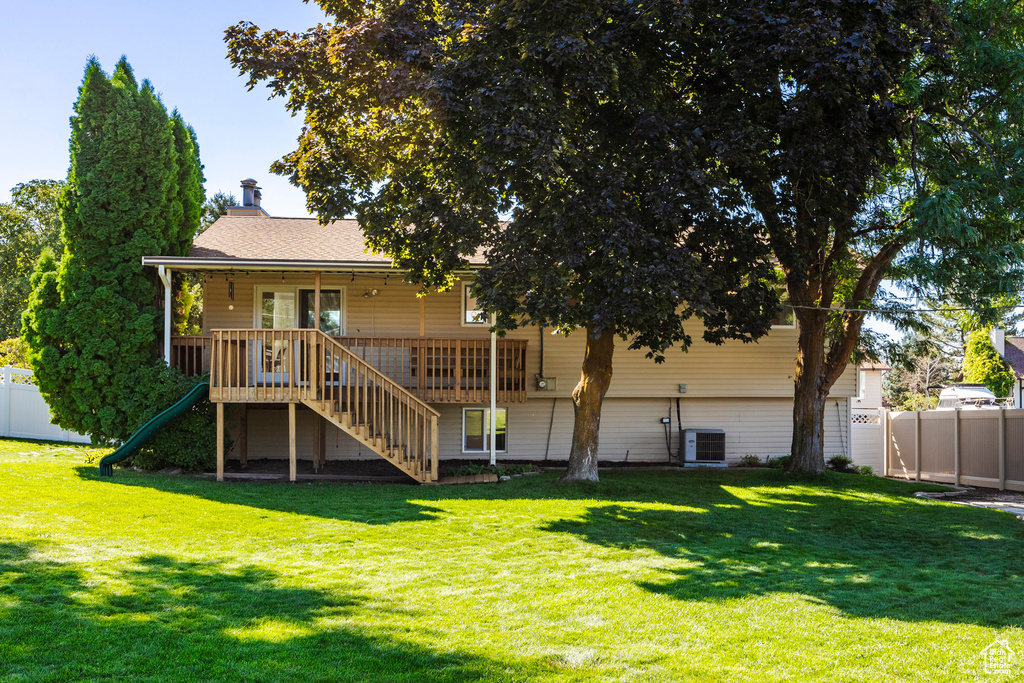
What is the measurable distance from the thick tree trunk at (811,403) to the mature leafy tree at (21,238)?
25.8m

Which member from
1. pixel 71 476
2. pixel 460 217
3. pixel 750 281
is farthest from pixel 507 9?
pixel 71 476

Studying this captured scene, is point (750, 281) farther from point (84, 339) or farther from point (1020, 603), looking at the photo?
point (84, 339)

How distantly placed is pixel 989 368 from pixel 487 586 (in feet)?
93.7

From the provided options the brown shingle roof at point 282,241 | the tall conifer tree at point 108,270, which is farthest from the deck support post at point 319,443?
the brown shingle roof at point 282,241

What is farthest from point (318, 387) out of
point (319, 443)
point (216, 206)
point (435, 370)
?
point (216, 206)

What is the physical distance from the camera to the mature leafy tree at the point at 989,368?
2820cm

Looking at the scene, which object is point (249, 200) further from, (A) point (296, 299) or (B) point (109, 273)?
(B) point (109, 273)

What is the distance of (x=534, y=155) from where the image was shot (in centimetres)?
937

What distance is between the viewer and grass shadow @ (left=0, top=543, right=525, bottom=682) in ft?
13.6

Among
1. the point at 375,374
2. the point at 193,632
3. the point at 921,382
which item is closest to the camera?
the point at 193,632

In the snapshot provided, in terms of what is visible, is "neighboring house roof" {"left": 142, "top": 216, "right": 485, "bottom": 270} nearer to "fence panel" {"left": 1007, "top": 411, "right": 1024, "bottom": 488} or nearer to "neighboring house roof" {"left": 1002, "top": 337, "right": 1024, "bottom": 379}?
"fence panel" {"left": 1007, "top": 411, "right": 1024, "bottom": 488}

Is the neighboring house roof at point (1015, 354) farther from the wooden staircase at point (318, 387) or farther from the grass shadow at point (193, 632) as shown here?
the grass shadow at point (193, 632)

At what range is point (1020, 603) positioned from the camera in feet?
19.2

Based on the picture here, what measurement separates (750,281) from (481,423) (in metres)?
7.16
